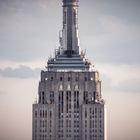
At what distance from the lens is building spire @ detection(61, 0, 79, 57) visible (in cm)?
6738

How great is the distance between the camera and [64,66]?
67.1 m

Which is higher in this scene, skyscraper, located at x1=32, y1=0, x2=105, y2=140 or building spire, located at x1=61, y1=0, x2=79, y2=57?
building spire, located at x1=61, y1=0, x2=79, y2=57

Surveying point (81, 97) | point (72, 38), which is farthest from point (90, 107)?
point (72, 38)

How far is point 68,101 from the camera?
67000 millimetres

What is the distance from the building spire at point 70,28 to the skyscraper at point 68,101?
0.26 feet

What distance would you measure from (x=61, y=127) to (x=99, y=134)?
3.10 meters

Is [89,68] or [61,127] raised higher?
[89,68]

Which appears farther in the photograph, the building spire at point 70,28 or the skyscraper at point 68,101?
the building spire at point 70,28

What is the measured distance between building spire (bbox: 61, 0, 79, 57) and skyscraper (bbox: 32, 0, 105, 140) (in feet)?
0.26

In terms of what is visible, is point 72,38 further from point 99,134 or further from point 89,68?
point 99,134

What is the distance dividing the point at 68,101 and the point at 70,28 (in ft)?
19.0

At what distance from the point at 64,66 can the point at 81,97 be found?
2770 millimetres

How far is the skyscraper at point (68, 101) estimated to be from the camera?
218ft

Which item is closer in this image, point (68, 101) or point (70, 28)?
point (68, 101)
